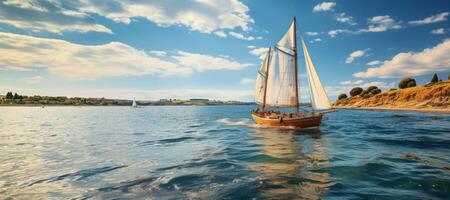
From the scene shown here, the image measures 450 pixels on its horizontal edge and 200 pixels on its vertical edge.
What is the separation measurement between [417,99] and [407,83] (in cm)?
3443

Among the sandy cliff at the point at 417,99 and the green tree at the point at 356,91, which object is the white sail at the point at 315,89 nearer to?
the sandy cliff at the point at 417,99

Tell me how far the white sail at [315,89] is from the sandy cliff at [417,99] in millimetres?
75482

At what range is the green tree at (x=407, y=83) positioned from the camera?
126 meters

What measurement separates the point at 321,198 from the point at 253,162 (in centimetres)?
732

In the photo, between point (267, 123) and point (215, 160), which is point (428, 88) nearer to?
point (267, 123)

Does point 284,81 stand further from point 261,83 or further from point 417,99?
point 417,99

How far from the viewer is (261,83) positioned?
54406 mm

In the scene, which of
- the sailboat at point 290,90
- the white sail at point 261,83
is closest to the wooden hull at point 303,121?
the sailboat at point 290,90

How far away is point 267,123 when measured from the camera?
44.0 metres

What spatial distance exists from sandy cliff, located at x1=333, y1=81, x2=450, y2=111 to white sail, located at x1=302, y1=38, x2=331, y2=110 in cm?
7548

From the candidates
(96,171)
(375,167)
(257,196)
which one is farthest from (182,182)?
(375,167)

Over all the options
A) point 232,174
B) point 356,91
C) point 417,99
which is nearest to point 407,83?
point 417,99

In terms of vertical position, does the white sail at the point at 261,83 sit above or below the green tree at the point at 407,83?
below

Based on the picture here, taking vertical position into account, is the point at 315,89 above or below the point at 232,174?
above
